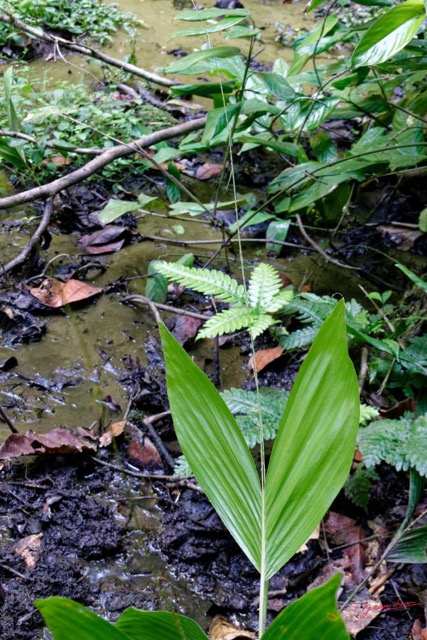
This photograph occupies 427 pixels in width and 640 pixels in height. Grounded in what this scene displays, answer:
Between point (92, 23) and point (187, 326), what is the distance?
9.99 feet

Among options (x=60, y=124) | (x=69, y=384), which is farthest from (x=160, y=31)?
(x=69, y=384)

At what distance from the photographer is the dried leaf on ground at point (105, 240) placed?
7.48ft

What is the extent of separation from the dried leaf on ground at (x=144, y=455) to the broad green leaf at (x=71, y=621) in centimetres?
91

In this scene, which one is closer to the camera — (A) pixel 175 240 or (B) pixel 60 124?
(A) pixel 175 240

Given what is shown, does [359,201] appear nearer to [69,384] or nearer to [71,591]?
[69,384]

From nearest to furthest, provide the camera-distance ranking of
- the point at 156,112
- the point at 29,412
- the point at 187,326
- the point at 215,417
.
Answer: the point at 215,417, the point at 29,412, the point at 187,326, the point at 156,112

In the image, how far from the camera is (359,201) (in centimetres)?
268

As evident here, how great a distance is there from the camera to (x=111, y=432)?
5.13 ft

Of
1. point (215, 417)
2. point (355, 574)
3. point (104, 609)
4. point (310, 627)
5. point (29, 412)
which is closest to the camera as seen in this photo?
point (310, 627)

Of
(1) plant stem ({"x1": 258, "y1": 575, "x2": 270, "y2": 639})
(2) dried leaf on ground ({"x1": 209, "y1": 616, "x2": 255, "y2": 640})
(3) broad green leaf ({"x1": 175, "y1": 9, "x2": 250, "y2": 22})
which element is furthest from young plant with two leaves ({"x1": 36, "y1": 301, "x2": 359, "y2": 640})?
(3) broad green leaf ({"x1": 175, "y1": 9, "x2": 250, "y2": 22})

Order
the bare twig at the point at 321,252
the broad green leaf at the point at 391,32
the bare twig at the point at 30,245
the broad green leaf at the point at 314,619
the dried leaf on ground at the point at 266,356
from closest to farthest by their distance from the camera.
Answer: the broad green leaf at the point at 314,619 → the broad green leaf at the point at 391,32 → the dried leaf on ground at the point at 266,356 → the bare twig at the point at 30,245 → the bare twig at the point at 321,252

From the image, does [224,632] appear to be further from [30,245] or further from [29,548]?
[30,245]

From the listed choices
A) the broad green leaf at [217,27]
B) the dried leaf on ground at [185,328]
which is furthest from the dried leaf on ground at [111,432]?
the broad green leaf at [217,27]

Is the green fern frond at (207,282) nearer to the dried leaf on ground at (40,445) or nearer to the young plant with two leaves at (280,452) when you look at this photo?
the dried leaf on ground at (40,445)
